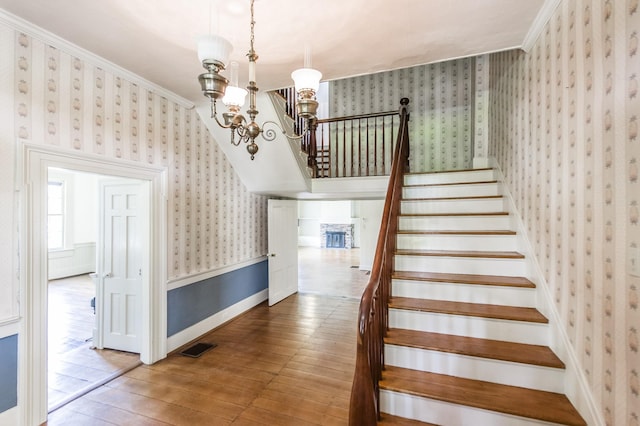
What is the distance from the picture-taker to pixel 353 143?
5336 mm

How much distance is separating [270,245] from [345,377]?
2.71 meters

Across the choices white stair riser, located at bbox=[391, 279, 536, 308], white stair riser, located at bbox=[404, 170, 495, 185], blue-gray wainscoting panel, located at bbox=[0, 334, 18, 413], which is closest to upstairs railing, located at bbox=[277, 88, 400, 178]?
white stair riser, located at bbox=[404, 170, 495, 185]

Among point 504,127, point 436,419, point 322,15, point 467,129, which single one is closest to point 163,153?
point 322,15

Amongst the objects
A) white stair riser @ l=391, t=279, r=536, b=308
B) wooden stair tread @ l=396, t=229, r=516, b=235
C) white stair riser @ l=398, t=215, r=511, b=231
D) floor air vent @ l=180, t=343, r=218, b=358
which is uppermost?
white stair riser @ l=398, t=215, r=511, b=231

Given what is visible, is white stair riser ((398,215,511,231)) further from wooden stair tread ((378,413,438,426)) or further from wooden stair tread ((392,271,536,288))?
wooden stair tread ((378,413,438,426))

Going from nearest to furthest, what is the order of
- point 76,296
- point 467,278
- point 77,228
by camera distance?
point 467,278, point 76,296, point 77,228

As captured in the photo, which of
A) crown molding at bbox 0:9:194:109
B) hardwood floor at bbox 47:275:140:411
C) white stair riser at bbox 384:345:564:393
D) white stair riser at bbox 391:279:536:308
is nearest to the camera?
white stair riser at bbox 384:345:564:393

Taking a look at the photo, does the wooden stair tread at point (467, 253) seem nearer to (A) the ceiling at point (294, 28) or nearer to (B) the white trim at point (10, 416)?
(A) the ceiling at point (294, 28)

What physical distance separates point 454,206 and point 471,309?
1393mm

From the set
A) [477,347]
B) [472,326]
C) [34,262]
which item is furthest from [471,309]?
[34,262]

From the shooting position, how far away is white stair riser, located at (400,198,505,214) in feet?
10.5

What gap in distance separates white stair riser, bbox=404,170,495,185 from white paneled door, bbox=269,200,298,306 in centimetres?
237

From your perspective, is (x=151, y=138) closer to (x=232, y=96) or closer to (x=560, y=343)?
(x=232, y=96)

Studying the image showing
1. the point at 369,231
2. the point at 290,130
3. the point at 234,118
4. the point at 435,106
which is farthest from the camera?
the point at 369,231
